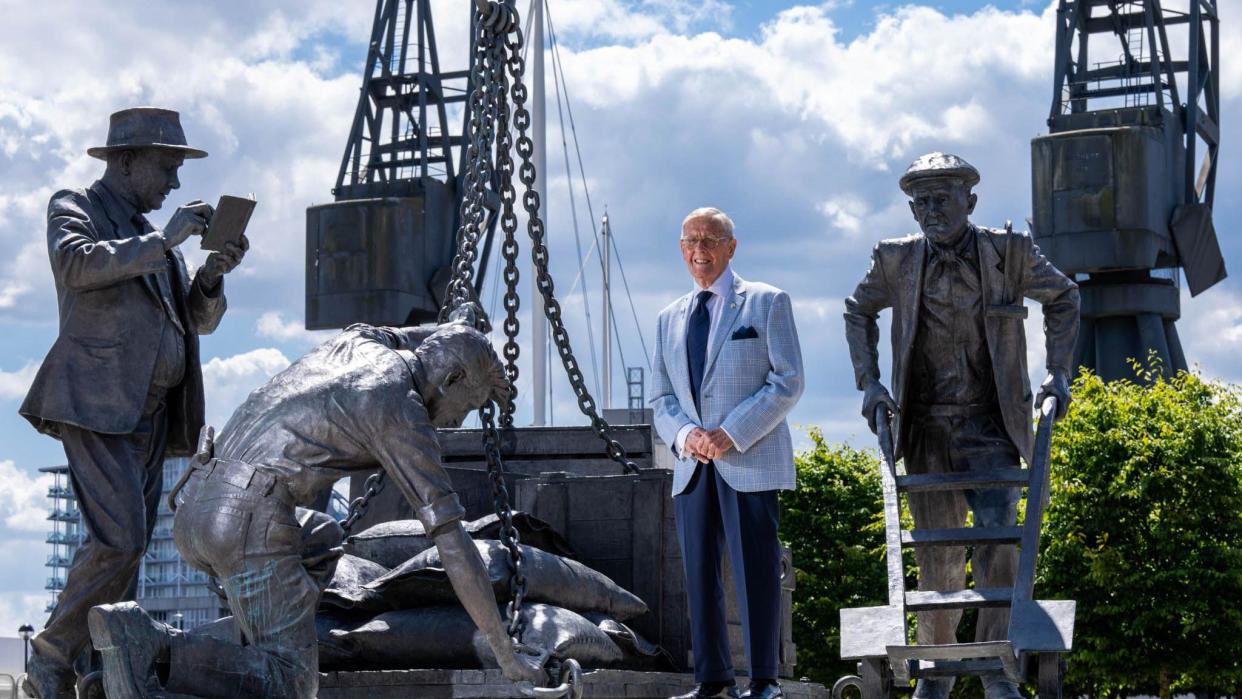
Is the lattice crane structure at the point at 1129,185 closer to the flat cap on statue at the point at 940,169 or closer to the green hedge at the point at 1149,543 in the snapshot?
the green hedge at the point at 1149,543

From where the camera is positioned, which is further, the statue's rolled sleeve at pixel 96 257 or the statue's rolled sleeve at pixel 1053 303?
the statue's rolled sleeve at pixel 1053 303

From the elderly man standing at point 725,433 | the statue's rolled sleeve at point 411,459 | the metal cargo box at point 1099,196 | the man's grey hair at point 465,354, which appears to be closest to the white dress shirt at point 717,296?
the elderly man standing at point 725,433

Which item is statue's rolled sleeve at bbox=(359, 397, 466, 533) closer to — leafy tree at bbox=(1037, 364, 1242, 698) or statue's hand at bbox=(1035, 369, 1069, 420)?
statue's hand at bbox=(1035, 369, 1069, 420)

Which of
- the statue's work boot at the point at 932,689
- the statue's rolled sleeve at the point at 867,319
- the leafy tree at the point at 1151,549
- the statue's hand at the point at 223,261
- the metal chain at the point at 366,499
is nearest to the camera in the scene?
the statue's work boot at the point at 932,689

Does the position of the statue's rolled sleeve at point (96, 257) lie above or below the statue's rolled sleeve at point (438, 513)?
above

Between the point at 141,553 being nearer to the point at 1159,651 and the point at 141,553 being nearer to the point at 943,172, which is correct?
the point at 943,172

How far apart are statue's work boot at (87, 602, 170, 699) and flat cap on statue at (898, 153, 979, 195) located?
157 inches

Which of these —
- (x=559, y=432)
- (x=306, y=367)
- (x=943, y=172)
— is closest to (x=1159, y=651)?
(x=559, y=432)

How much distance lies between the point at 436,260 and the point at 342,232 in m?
3.02

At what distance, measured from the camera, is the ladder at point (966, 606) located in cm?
702

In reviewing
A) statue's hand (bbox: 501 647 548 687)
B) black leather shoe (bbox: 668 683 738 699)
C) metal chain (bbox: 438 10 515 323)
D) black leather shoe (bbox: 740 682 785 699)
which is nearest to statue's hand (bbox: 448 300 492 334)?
metal chain (bbox: 438 10 515 323)

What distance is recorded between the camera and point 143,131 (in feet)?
27.4

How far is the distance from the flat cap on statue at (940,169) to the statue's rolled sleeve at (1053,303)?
0.42 metres

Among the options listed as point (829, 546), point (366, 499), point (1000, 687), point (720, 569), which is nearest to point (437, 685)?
point (366, 499)
